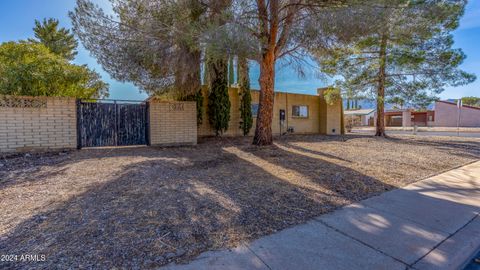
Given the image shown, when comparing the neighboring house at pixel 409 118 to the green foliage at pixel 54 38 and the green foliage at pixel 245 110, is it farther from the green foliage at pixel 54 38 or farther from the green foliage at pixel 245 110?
the green foliage at pixel 54 38

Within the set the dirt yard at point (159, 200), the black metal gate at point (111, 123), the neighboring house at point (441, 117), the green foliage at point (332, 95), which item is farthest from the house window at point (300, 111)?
the neighboring house at point (441, 117)

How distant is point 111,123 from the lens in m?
7.87

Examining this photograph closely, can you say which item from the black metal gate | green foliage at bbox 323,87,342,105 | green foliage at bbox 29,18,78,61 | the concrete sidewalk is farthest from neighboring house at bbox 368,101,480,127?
green foliage at bbox 29,18,78,61

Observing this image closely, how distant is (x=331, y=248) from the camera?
234cm

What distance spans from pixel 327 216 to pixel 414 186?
2.53m

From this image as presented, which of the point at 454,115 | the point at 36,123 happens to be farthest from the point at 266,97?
the point at 454,115

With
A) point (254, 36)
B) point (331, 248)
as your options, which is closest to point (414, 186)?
point (331, 248)

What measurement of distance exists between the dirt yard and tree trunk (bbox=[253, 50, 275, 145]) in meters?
2.02

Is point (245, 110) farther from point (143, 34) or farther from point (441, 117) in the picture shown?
point (441, 117)

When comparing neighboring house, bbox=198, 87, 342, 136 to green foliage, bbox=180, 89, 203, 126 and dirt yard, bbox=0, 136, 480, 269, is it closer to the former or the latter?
green foliage, bbox=180, 89, 203, 126

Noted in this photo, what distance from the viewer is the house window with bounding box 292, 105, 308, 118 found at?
14604 millimetres

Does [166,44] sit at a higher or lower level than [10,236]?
higher

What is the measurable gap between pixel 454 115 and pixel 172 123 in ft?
136

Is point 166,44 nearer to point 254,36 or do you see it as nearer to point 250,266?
point 254,36
